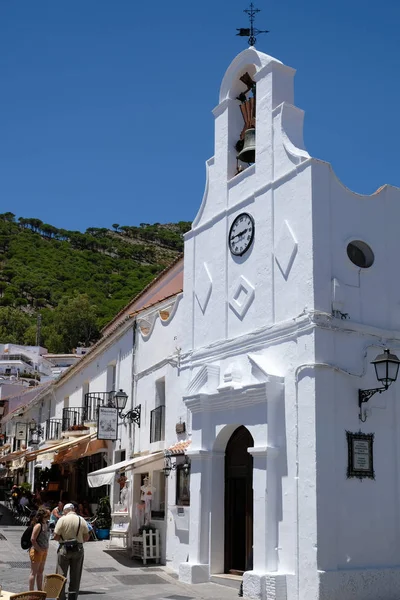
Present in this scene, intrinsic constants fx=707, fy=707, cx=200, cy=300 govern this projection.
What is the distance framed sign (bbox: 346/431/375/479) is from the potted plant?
34.8 ft

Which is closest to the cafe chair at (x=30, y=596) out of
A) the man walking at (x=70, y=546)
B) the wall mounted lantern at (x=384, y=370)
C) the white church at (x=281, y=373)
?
the man walking at (x=70, y=546)

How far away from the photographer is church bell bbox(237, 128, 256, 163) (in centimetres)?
1493

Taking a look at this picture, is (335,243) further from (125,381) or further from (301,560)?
(125,381)

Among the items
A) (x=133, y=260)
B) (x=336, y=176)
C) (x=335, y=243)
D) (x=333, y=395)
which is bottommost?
(x=333, y=395)

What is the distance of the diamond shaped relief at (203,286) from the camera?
15.4m

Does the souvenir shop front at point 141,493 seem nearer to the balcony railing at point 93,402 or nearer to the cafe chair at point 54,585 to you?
the balcony railing at point 93,402

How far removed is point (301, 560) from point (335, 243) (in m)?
5.37

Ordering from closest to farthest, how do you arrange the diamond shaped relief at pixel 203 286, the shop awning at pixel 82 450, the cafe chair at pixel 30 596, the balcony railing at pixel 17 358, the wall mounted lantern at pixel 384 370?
the cafe chair at pixel 30 596 < the wall mounted lantern at pixel 384 370 < the diamond shaped relief at pixel 203 286 < the shop awning at pixel 82 450 < the balcony railing at pixel 17 358

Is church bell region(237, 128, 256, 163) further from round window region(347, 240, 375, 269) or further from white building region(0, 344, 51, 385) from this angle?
white building region(0, 344, 51, 385)

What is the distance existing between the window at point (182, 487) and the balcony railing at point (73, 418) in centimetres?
1059

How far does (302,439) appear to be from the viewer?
459 inches

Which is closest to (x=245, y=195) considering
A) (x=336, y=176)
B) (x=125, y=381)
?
(x=336, y=176)

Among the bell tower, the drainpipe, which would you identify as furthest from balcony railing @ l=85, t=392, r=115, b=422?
the bell tower

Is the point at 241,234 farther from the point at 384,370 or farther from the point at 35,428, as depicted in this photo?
the point at 35,428
